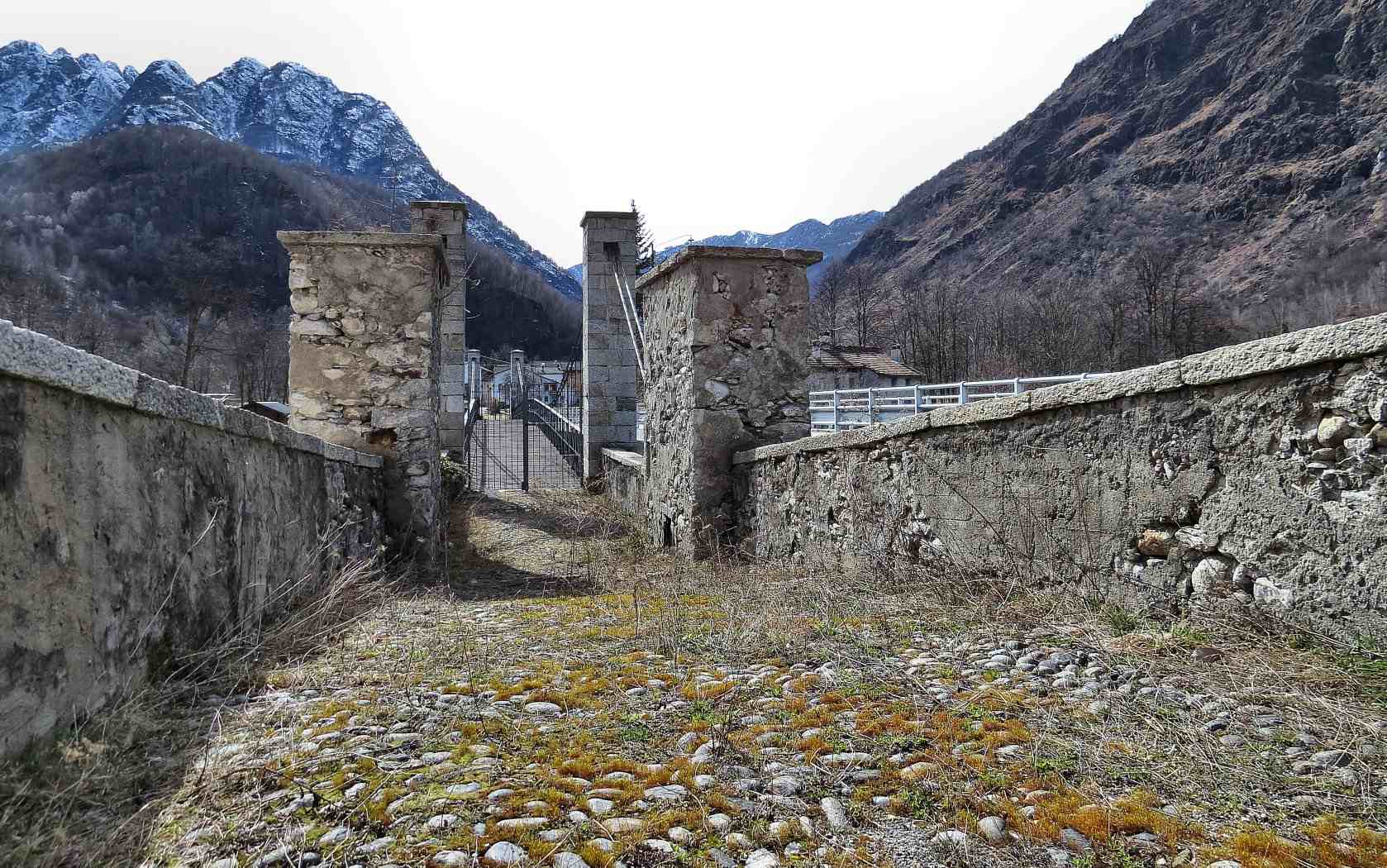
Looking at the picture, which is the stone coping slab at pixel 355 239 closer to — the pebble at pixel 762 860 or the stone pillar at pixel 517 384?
the pebble at pixel 762 860

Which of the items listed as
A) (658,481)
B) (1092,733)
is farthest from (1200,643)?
(658,481)

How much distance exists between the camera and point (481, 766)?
1.93 m

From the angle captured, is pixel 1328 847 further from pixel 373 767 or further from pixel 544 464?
pixel 544 464

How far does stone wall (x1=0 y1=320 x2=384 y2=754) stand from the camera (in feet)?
5.96

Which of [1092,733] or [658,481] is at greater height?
[658,481]

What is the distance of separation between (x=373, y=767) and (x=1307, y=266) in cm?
7036

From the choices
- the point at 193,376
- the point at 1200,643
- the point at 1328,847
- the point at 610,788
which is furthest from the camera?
the point at 193,376

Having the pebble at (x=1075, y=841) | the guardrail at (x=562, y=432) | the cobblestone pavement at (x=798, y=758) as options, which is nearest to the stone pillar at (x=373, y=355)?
the cobblestone pavement at (x=798, y=758)

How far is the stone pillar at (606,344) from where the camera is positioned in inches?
498

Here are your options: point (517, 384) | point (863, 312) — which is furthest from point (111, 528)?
point (863, 312)

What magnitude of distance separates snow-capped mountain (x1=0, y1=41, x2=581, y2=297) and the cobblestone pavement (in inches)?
4307

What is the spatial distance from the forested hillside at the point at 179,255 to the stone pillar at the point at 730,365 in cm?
2847

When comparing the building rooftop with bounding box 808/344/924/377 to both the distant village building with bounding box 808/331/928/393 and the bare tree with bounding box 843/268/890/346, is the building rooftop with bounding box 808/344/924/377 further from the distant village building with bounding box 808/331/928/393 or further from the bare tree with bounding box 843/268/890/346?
the bare tree with bounding box 843/268/890/346

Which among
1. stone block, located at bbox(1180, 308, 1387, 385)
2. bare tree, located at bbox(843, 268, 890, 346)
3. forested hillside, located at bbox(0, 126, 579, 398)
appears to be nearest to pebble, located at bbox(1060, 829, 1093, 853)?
stone block, located at bbox(1180, 308, 1387, 385)
